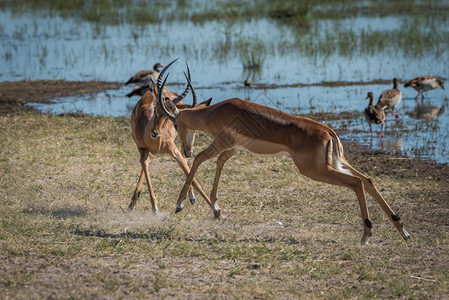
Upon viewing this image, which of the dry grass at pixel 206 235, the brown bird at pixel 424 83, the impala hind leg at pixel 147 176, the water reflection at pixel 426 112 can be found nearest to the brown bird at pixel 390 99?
the water reflection at pixel 426 112

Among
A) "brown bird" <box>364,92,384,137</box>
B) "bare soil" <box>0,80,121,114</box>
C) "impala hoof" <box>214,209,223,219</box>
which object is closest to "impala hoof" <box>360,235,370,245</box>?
"impala hoof" <box>214,209,223,219</box>

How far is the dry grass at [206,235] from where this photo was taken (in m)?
5.09

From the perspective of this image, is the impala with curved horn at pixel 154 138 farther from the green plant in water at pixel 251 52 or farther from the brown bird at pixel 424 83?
the green plant in water at pixel 251 52

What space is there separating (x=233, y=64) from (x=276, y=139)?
13559mm

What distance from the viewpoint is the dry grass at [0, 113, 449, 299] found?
5090 millimetres

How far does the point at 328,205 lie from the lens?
7586mm

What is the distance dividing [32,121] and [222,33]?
13159mm

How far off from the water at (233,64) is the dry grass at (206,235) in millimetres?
2935

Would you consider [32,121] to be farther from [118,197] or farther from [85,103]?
[118,197]

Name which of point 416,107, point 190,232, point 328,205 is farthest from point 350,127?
point 190,232

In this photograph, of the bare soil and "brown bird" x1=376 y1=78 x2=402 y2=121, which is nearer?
"brown bird" x1=376 y1=78 x2=402 y2=121

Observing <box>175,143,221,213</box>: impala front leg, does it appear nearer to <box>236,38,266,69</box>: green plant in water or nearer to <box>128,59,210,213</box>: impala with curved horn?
<box>128,59,210,213</box>: impala with curved horn

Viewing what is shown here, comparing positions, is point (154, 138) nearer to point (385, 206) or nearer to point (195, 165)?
point (195, 165)

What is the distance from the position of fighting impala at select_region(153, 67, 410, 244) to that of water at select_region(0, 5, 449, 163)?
14.2ft
